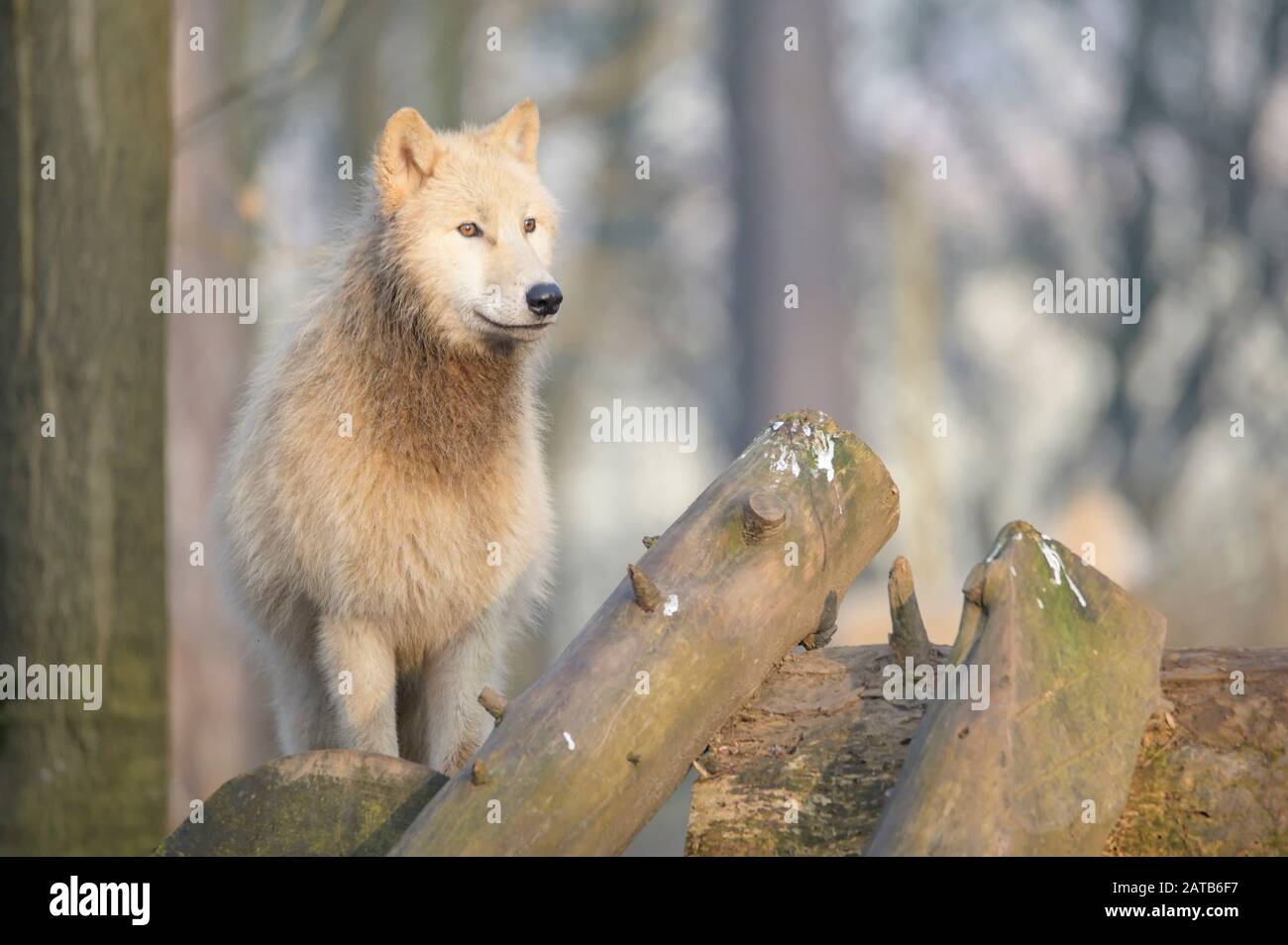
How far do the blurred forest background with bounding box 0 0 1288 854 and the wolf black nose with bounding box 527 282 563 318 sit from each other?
530 centimetres

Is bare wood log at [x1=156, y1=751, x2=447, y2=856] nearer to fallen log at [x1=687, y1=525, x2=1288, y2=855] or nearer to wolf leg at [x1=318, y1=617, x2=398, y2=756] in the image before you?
fallen log at [x1=687, y1=525, x2=1288, y2=855]

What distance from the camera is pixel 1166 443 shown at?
18.8 meters

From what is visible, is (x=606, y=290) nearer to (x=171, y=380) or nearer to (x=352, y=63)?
(x=352, y=63)

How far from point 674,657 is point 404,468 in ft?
5.90

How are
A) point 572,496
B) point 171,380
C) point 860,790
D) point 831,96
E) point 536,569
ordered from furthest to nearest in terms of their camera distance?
point 572,496 → point 831,96 → point 171,380 → point 536,569 → point 860,790

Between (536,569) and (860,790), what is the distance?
7.06ft

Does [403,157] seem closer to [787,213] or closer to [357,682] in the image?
[357,682]

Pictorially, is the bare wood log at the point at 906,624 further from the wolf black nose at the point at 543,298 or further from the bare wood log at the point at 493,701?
the wolf black nose at the point at 543,298

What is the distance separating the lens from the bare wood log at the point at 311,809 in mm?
4316

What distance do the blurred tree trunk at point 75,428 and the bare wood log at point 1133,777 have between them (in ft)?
10.5

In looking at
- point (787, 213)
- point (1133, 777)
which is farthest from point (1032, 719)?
point (787, 213)

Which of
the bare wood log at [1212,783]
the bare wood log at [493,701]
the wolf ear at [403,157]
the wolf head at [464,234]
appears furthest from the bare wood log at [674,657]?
the wolf ear at [403,157]

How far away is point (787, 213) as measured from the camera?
16344 mm
